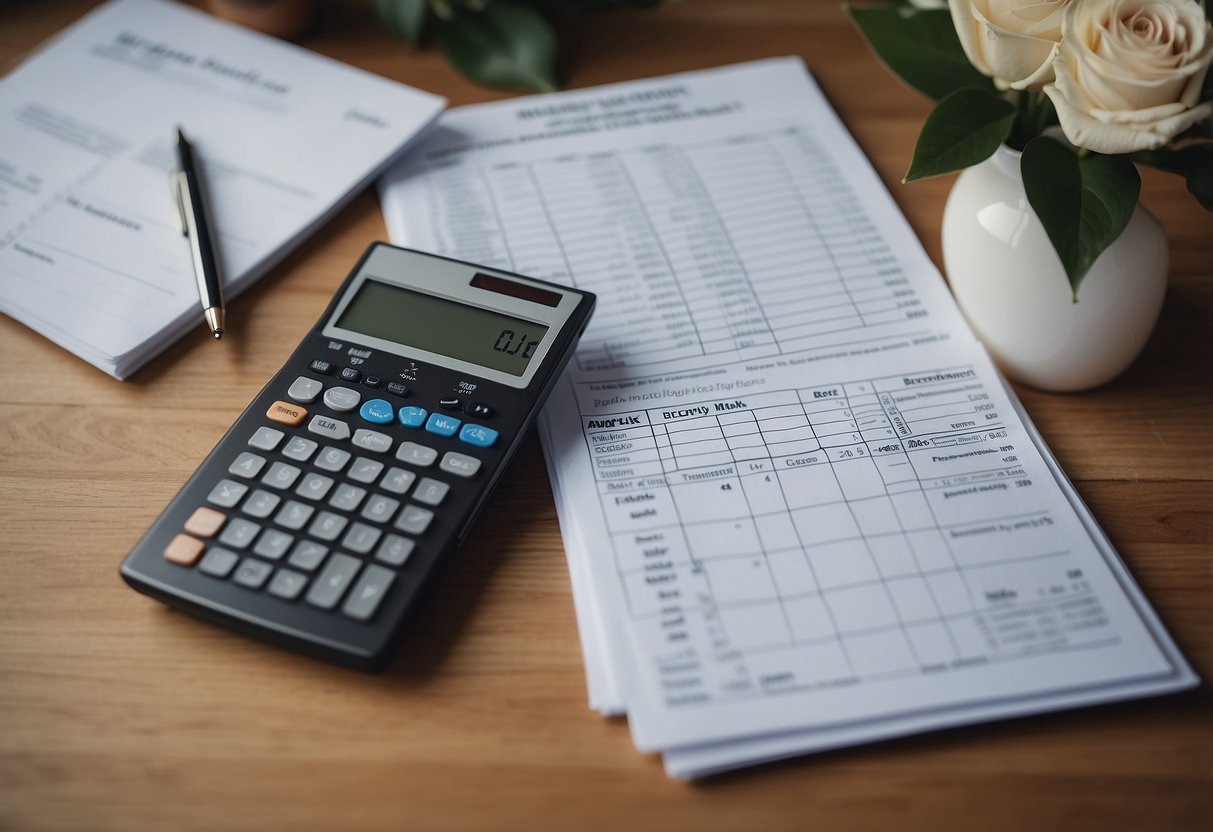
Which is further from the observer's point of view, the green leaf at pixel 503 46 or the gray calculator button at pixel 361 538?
the green leaf at pixel 503 46

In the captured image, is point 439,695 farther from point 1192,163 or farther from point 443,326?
point 1192,163

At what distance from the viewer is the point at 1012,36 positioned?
1.44ft

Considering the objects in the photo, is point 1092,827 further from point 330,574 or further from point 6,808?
point 6,808

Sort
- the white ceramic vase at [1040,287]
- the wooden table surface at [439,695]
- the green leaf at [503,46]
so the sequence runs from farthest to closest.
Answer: the green leaf at [503,46] < the white ceramic vase at [1040,287] < the wooden table surface at [439,695]

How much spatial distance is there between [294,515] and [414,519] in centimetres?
6

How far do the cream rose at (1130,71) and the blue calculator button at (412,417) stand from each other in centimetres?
34

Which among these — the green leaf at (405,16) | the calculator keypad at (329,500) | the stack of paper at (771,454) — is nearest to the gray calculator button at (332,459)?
the calculator keypad at (329,500)

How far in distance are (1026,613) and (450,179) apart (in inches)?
18.2

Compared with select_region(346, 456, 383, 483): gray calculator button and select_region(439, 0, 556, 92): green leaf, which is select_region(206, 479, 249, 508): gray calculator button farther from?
select_region(439, 0, 556, 92): green leaf

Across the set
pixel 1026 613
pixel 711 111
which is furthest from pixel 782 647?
pixel 711 111

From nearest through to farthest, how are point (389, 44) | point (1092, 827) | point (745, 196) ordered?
point (1092, 827), point (745, 196), point (389, 44)

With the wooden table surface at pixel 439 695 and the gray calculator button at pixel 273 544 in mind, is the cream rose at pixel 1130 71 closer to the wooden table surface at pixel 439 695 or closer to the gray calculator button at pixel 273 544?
the wooden table surface at pixel 439 695

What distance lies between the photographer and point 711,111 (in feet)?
2.36

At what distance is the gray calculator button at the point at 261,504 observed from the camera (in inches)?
17.7
